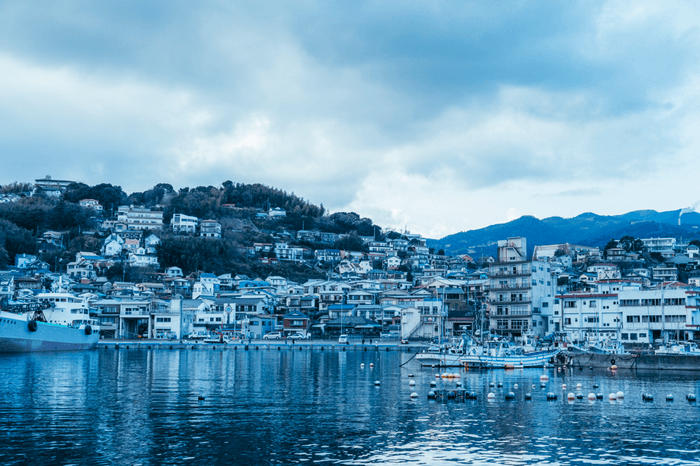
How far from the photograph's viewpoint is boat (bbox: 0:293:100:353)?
70312 mm

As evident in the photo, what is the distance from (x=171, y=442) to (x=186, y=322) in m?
89.9

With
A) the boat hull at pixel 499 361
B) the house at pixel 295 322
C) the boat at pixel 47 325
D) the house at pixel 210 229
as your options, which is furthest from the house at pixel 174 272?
the boat hull at pixel 499 361

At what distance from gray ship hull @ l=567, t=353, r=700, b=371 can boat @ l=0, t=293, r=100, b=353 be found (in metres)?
57.8

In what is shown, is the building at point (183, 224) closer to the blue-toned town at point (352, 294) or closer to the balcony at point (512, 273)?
the blue-toned town at point (352, 294)

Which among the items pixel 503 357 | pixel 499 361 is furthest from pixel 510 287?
pixel 499 361

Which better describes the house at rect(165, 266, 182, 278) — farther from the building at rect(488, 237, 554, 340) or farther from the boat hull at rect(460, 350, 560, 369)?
the boat hull at rect(460, 350, 560, 369)

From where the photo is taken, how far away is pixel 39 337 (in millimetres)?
75188

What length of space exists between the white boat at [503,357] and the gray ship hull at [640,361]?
2.68 metres

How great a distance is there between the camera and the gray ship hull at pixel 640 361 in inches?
2232

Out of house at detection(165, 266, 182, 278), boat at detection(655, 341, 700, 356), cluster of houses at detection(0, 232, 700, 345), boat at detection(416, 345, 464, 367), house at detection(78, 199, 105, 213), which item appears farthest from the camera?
house at detection(78, 199, 105, 213)

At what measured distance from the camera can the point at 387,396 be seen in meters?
37.9

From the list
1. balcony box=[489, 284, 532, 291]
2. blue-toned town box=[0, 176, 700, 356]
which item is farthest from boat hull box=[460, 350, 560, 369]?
balcony box=[489, 284, 532, 291]

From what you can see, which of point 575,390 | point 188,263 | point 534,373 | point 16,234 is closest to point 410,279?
point 188,263

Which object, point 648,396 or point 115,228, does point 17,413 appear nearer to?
point 648,396
